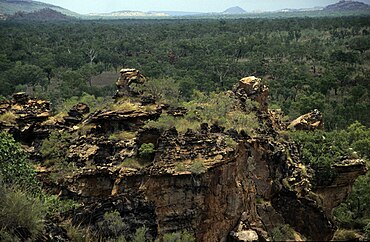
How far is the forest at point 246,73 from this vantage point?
27822mm

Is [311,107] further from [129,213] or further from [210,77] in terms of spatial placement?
[129,213]

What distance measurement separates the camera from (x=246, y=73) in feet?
233

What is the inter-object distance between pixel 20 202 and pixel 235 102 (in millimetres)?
15994

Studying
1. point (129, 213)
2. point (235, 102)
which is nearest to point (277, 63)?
point (235, 102)

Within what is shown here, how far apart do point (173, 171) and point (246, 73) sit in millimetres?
56895

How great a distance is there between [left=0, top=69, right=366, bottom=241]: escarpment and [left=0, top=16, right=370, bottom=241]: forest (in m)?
4.86

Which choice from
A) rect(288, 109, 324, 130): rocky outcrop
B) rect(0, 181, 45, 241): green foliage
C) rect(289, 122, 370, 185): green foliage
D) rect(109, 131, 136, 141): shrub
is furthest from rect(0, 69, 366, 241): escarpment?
rect(288, 109, 324, 130): rocky outcrop

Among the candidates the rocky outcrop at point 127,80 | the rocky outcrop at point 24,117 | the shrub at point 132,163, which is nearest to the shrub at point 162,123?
the shrub at point 132,163

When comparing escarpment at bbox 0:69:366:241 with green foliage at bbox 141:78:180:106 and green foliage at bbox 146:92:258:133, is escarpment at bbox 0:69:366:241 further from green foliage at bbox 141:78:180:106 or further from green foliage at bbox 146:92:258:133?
green foliage at bbox 141:78:180:106

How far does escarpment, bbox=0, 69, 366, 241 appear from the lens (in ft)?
52.7

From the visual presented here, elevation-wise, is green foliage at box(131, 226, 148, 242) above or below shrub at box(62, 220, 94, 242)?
below

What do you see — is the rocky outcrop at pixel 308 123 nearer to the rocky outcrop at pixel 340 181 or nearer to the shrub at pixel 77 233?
the rocky outcrop at pixel 340 181

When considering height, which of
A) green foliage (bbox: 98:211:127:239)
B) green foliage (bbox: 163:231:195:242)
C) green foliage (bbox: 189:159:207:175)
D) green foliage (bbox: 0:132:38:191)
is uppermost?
green foliage (bbox: 0:132:38:191)

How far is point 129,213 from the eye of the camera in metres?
12.3
